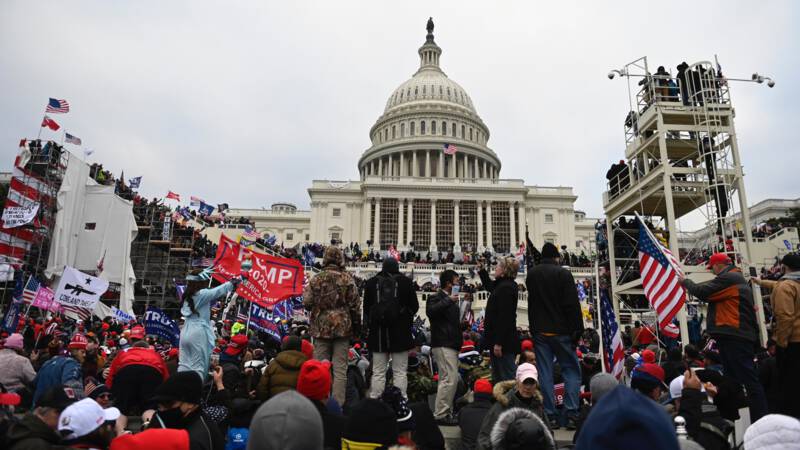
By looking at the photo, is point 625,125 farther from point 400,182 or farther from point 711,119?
point 400,182

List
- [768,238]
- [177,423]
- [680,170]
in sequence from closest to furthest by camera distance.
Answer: [177,423], [680,170], [768,238]

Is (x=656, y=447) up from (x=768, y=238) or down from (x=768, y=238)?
down

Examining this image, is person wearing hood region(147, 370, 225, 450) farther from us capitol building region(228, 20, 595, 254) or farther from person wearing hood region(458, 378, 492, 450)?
us capitol building region(228, 20, 595, 254)

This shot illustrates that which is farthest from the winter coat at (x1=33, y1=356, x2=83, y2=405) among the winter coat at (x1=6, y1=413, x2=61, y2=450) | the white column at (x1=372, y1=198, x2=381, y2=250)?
the white column at (x1=372, y1=198, x2=381, y2=250)

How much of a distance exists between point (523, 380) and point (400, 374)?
94.0 inches

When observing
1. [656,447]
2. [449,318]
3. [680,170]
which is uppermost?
[680,170]

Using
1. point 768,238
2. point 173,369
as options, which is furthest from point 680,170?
point 768,238

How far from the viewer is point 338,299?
689 cm

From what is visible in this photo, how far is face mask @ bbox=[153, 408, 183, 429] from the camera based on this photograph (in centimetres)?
396

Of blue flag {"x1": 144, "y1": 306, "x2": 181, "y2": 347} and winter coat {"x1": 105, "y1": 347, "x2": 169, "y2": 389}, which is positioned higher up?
blue flag {"x1": 144, "y1": 306, "x2": 181, "y2": 347}

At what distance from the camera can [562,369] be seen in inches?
255

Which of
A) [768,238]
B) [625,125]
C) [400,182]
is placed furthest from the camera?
[400,182]

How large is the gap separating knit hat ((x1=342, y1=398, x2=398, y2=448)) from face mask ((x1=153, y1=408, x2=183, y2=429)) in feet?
4.75

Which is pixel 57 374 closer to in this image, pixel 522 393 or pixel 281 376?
pixel 281 376
